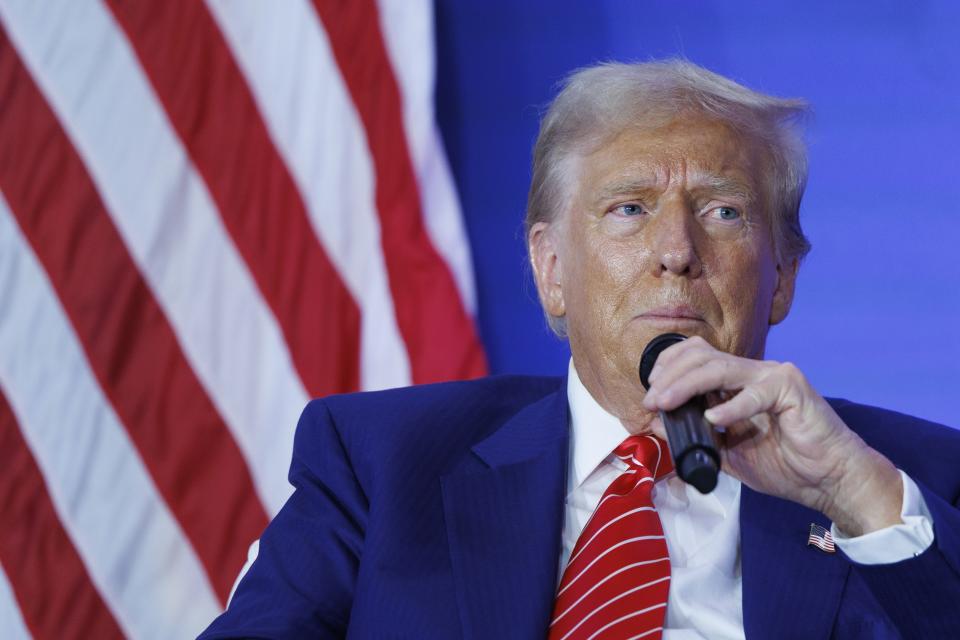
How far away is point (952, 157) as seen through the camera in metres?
2.54

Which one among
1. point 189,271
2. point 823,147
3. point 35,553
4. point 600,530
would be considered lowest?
point 35,553

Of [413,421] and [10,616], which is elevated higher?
[413,421]

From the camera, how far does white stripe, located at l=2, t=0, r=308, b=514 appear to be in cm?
226

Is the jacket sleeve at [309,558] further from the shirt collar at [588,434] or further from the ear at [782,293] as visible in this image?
the ear at [782,293]

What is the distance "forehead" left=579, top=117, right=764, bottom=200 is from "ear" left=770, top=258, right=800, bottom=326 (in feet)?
0.54

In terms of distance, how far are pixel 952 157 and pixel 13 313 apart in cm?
200

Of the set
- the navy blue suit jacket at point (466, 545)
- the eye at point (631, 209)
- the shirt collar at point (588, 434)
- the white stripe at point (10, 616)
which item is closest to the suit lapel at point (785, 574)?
the navy blue suit jacket at point (466, 545)

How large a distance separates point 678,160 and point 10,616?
4.94ft

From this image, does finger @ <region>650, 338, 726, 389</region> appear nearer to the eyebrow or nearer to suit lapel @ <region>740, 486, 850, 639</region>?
suit lapel @ <region>740, 486, 850, 639</region>

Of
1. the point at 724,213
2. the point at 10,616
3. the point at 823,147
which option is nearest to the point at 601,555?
the point at 724,213

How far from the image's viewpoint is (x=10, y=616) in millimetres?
2172

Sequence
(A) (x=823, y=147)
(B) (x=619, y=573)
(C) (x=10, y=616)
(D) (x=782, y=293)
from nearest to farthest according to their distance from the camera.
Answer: (B) (x=619, y=573) → (D) (x=782, y=293) → (C) (x=10, y=616) → (A) (x=823, y=147)

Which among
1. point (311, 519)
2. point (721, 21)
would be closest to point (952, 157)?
point (721, 21)

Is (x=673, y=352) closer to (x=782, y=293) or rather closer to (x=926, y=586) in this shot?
(x=926, y=586)
